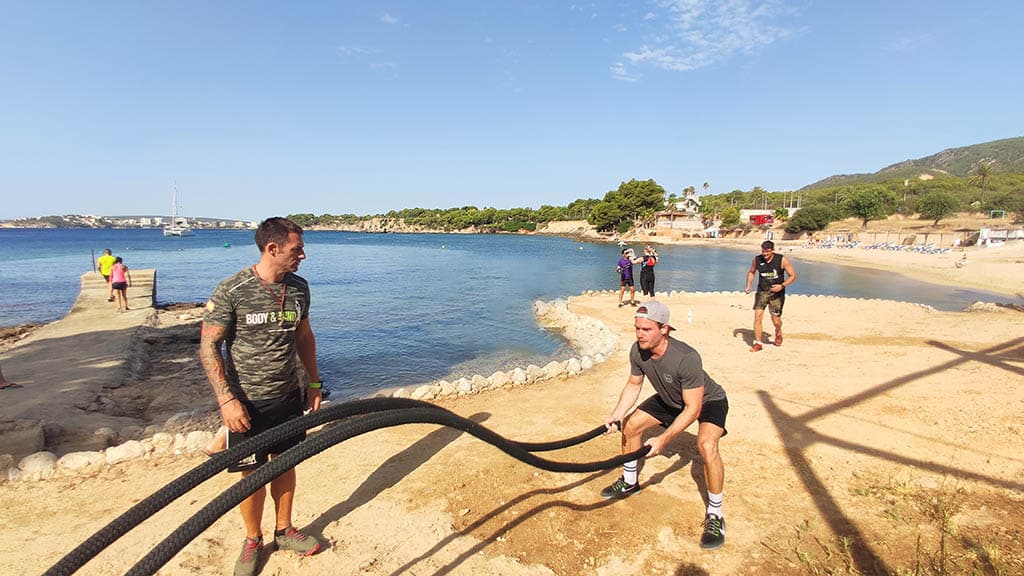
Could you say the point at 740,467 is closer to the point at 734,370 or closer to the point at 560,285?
the point at 734,370

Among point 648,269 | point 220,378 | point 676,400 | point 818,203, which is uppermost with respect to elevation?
point 818,203

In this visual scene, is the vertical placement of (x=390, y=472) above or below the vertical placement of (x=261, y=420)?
below

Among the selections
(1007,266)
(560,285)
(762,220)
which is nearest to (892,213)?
(762,220)

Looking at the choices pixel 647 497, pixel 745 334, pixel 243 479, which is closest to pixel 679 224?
pixel 745 334

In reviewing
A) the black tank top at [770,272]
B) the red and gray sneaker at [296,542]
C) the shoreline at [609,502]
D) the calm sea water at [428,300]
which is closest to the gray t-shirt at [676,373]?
the shoreline at [609,502]

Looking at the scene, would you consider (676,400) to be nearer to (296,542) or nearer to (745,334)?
(296,542)

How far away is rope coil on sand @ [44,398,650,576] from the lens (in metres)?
1.69

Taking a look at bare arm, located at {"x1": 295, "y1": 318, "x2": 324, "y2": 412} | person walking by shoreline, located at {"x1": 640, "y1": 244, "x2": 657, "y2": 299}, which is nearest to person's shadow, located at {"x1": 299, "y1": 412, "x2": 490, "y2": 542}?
bare arm, located at {"x1": 295, "y1": 318, "x2": 324, "y2": 412}

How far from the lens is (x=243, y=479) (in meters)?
1.96

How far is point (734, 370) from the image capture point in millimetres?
8438

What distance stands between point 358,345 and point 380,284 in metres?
17.9

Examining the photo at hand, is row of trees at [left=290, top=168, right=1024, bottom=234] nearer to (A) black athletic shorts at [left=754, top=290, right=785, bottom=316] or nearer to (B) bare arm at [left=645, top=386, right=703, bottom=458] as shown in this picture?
(A) black athletic shorts at [left=754, top=290, right=785, bottom=316]

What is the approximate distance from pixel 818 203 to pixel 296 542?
129622 mm

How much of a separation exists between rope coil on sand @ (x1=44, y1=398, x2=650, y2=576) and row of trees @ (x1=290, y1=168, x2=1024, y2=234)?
101880 mm
